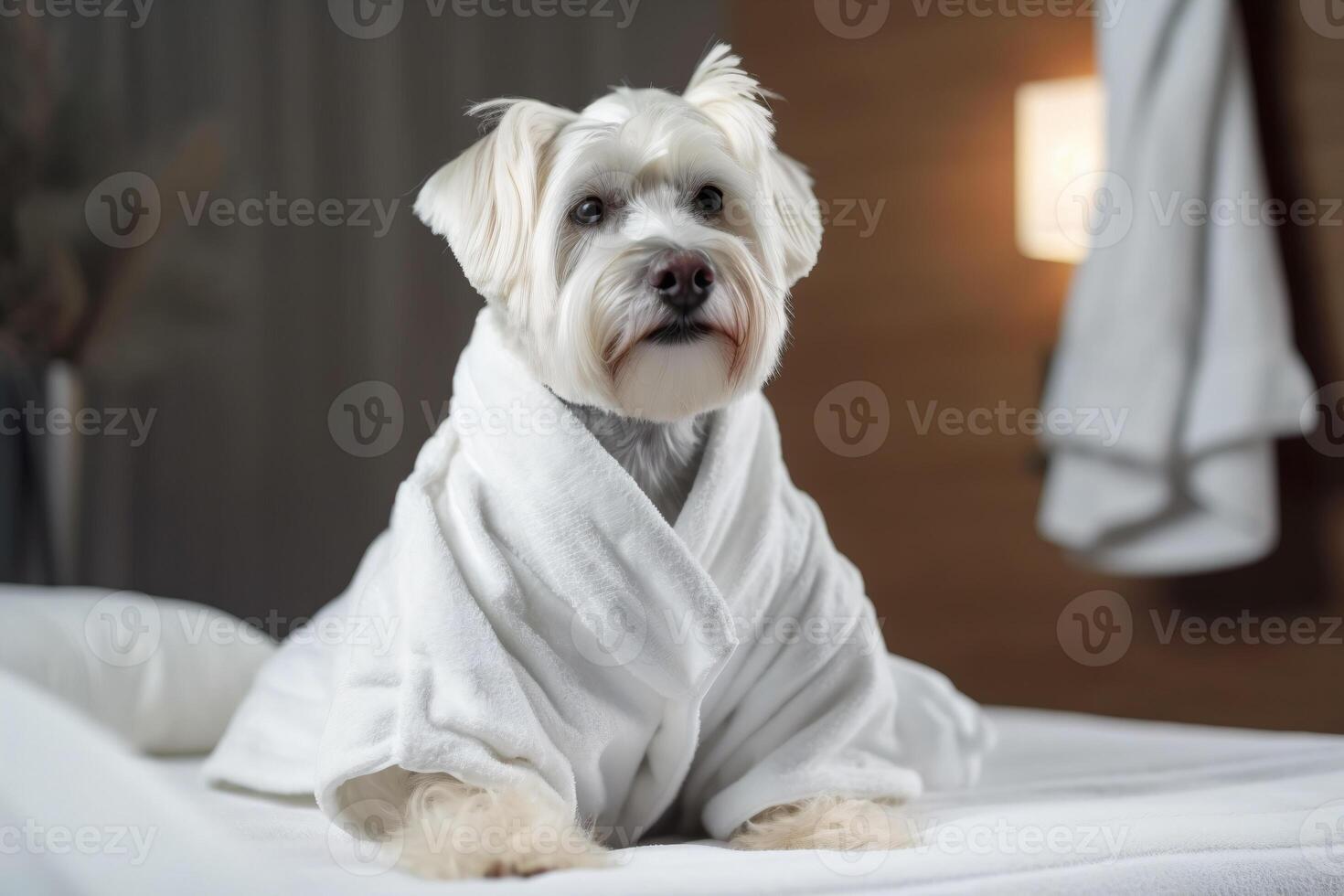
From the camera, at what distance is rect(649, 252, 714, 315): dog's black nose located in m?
1.15

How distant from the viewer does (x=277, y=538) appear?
2908 mm

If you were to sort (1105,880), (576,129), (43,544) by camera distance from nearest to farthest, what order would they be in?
1. (1105,880)
2. (576,129)
3. (43,544)

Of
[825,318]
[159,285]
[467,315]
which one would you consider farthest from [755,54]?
[159,285]

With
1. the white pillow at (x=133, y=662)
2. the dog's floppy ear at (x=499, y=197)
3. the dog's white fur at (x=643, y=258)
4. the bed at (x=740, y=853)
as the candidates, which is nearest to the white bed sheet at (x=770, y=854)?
the bed at (x=740, y=853)

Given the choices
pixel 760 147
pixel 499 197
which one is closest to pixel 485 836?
pixel 499 197

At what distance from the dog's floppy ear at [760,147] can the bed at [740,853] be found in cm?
65

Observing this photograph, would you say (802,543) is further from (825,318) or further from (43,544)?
(43,544)

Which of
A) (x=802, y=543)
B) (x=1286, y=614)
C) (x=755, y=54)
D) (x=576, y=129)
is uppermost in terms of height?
(x=755, y=54)

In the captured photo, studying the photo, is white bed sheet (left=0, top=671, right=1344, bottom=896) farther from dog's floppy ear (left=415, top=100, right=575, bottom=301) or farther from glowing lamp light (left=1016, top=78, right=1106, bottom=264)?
glowing lamp light (left=1016, top=78, right=1106, bottom=264)

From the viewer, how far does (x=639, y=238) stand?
3.97ft

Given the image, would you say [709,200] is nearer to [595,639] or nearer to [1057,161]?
[595,639]

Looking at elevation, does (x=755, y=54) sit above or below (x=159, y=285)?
above

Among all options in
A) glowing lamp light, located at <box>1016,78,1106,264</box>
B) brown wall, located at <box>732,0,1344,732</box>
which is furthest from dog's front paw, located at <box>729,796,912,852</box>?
glowing lamp light, located at <box>1016,78,1106,264</box>

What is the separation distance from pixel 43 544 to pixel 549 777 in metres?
1.89
